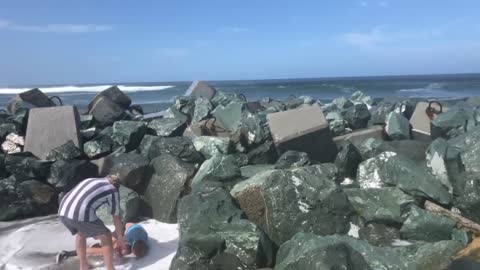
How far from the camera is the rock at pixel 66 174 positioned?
5883 millimetres

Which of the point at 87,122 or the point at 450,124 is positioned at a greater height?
the point at 450,124

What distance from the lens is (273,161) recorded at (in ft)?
19.6

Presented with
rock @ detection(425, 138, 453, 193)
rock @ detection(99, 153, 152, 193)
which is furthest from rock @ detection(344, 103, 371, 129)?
rock @ detection(99, 153, 152, 193)

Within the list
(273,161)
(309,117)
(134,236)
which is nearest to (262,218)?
(134,236)

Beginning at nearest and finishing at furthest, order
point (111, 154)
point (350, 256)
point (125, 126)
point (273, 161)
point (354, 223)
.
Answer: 1. point (350, 256)
2. point (354, 223)
3. point (273, 161)
4. point (111, 154)
5. point (125, 126)

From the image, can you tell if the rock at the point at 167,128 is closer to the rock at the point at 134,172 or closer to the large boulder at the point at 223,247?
the rock at the point at 134,172

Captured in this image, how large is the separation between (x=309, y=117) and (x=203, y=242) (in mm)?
2889

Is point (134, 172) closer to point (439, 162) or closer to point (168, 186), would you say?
point (168, 186)

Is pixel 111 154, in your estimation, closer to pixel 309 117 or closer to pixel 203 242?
pixel 309 117

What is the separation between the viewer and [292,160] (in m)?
5.36

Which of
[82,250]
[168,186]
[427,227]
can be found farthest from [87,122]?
[427,227]

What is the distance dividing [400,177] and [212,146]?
244cm

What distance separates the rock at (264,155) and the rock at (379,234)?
75.9 inches

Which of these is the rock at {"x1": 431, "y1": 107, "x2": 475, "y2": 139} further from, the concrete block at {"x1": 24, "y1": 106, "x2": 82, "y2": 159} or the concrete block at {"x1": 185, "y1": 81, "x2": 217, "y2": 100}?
the concrete block at {"x1": 185, "y1": 81, "x2": 217, "y2": 100}
